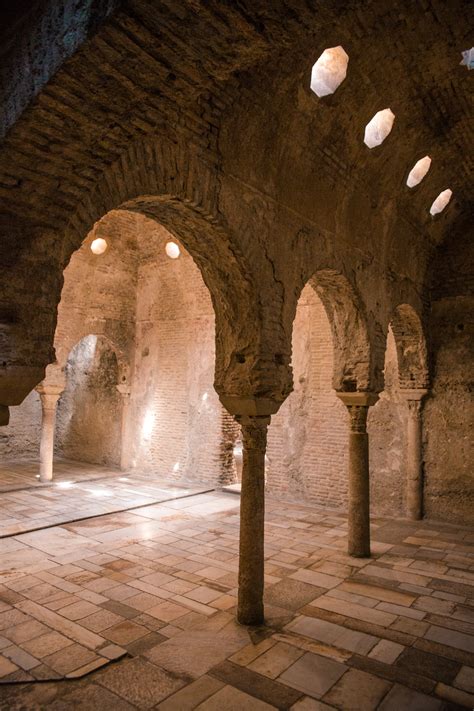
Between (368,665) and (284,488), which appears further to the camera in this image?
(284,488)

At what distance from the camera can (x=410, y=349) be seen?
33.3 ft

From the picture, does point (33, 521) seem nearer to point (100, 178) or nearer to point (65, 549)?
point (65, 549)

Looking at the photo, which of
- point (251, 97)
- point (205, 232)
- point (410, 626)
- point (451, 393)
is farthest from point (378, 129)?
point (410, 626)

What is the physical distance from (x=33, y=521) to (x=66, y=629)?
13.9ft

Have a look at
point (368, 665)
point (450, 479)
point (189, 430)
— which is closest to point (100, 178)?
point (368, 665)

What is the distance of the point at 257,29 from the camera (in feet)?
9.16

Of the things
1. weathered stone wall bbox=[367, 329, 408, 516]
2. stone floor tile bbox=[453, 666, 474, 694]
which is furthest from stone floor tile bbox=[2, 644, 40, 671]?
weathered stone wall bbox=[367, 329, 408, 516]

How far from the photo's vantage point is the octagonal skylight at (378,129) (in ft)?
22.5

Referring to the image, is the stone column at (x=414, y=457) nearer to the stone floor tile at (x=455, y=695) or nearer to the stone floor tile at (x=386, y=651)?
the stone floor tile at (x=386, y=651)

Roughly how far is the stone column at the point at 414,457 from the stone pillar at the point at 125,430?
24.0 ft

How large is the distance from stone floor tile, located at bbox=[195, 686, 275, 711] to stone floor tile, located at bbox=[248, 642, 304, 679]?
0.36 meters

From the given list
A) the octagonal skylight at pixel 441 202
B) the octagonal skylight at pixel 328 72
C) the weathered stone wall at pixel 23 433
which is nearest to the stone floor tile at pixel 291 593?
the octagonal skylight at pixel 328 72

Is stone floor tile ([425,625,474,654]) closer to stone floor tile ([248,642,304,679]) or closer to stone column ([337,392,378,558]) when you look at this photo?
stone floor tile ([248,642,304,679])

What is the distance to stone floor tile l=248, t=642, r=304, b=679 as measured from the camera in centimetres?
439
